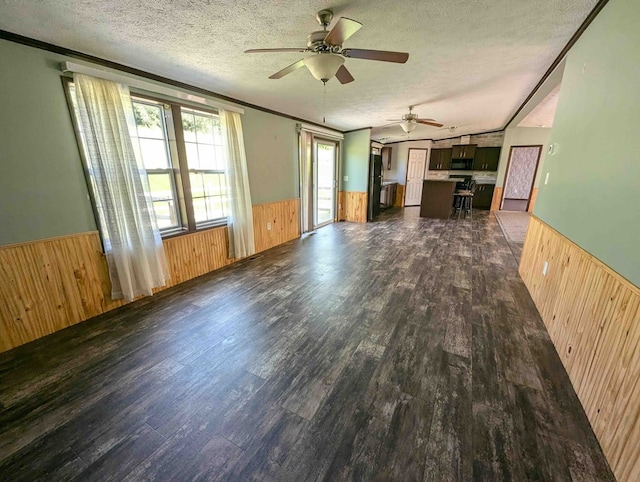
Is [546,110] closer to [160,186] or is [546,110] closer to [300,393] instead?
[300,393]

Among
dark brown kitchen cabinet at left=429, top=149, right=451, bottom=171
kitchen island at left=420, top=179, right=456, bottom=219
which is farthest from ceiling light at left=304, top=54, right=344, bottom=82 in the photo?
dark brown kitchen cabinet at left=429, top=149, right=451, bottom=171

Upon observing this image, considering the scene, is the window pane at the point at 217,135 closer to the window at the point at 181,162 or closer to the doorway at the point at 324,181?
the window at the point at 181,162

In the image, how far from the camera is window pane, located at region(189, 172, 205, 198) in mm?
3198

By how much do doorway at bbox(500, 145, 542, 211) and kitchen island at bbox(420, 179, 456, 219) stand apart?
7.58ft

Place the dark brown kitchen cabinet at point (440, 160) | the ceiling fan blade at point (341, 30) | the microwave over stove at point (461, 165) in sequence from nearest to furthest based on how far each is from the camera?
the ceiling fan blade at point (341, 30), the microwave over stove at point (461, 165), the dark brown kitchen cabinet at point (440, 160)

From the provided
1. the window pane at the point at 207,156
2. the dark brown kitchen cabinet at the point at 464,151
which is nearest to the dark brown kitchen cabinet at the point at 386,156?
the dark brown kitchen cabinet at the point at 464,151

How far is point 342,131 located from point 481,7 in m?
4.79

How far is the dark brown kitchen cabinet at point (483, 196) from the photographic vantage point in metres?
8.08

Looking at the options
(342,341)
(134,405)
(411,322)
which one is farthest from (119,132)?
(411,322)

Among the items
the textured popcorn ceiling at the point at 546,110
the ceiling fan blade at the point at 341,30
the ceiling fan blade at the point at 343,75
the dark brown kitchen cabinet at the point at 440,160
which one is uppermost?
the textured popcorn ceiling at the point at 546,110

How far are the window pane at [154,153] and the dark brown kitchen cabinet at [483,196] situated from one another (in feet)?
28.9

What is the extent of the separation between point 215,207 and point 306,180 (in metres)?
2.17

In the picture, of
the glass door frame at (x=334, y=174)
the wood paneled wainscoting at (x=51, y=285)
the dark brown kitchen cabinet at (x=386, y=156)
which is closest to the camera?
the wood paneled wainscoting at (x=51, y=285)

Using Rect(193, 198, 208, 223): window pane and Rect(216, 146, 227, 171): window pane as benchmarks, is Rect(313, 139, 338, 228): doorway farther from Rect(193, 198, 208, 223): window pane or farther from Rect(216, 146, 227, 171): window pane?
Rect(193, 198, 208, 223): window pane
